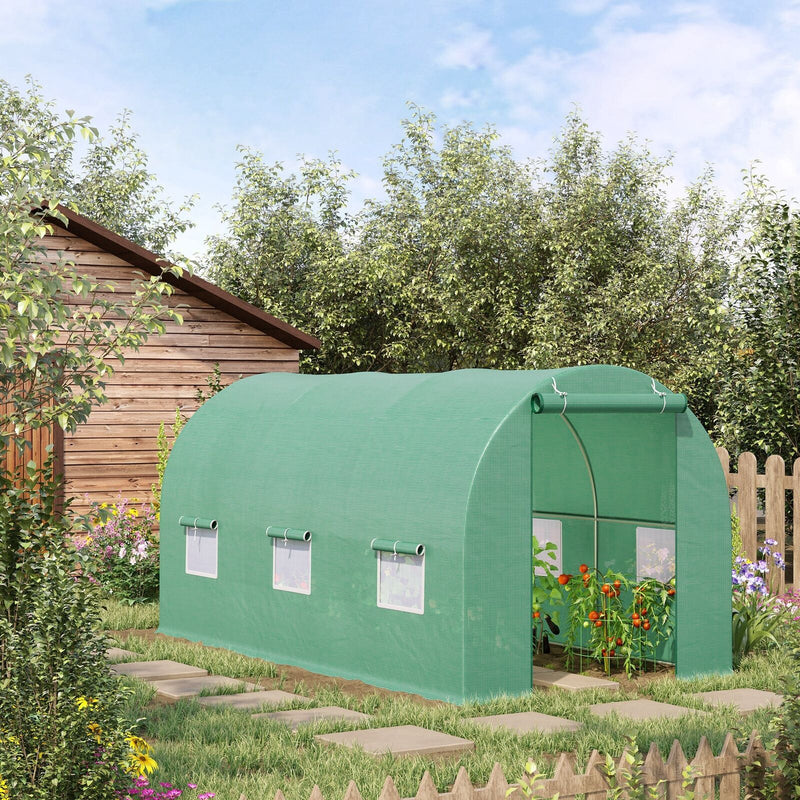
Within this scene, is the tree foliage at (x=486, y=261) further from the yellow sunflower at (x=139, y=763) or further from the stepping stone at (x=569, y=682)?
the yellow sunflower at (x=139, y=763)

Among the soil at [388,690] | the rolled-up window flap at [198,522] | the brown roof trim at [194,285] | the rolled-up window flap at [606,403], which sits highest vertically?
the brown roof trim at [194,285]

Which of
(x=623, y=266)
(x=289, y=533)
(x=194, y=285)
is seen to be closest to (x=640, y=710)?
(x=289, y=533)

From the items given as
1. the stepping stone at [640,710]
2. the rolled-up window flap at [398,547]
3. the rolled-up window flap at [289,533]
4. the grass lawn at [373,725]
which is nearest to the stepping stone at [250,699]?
the grass lawn at [373,725]

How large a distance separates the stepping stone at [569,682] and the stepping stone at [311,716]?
175cm

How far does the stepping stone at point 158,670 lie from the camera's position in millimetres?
9266

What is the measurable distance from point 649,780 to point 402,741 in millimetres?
2483

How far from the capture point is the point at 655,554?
33.4 feet

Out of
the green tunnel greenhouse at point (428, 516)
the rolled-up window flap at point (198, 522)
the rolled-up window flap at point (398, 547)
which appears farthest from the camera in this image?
the rolled-up window flap at point (198, 522)

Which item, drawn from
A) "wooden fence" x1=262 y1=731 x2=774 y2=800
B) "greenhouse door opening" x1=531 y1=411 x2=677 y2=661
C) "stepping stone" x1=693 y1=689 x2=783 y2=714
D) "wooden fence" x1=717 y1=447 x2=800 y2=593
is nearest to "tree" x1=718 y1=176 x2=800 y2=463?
"wooden fence" x1=717 y1=447 x2=800 y2=593

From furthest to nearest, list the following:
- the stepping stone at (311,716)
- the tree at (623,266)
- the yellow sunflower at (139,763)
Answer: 1. the tree at (623,266)
2. the stepping stone at (311,716)
3. the yellow sunflower at (139,763)

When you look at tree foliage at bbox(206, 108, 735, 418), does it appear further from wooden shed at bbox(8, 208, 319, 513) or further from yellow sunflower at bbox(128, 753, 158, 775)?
yellow sunflower at bbox(128, 753, 158, 775)

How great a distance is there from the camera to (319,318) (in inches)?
994

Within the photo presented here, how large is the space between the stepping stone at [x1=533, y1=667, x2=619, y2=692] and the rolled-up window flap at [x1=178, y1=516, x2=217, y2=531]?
3.56 metres

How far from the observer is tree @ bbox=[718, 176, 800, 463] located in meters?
13.0
